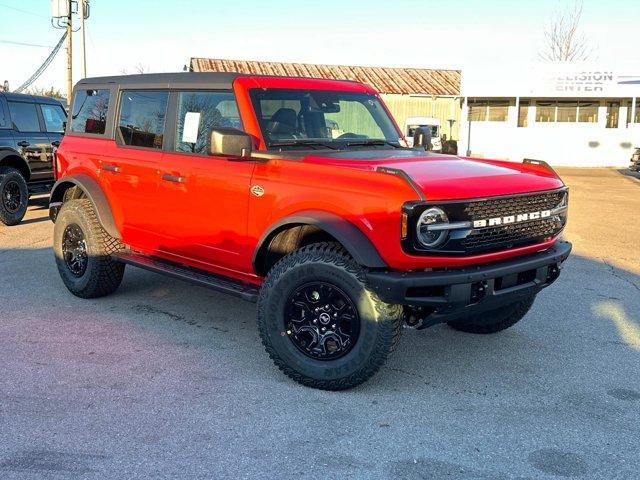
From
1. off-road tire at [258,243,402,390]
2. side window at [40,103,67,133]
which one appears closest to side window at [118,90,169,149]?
off-road tire at [258,243,402,390]

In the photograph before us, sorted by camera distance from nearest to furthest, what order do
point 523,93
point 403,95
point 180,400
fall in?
point 180,400
point 523,93
point 403,95

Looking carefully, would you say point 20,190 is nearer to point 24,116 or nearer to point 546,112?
point 24,116

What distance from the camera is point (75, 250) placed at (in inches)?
223

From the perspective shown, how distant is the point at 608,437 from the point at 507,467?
27.0 inches

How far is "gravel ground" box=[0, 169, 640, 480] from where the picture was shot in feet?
9.80

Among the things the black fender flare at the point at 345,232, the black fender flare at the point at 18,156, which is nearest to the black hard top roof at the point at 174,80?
the black fender flare at the point at 345,232

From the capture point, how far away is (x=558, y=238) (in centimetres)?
429

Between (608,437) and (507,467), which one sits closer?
(507,467)

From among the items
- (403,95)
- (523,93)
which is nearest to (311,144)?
(523,93)

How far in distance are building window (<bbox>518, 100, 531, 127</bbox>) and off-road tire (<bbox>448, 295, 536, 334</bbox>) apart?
26.7 m

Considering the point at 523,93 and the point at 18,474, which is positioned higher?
the point at 523,93

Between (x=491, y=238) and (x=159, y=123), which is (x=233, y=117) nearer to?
(x=159, y=123)

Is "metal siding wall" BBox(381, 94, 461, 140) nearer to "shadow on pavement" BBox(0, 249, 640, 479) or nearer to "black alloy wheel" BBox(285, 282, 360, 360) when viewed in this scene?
"shadow on pavement" BBox(0, 249, 640, 479)

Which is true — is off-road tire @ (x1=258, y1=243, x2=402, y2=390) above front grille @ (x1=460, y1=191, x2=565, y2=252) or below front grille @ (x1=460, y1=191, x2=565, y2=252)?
below
